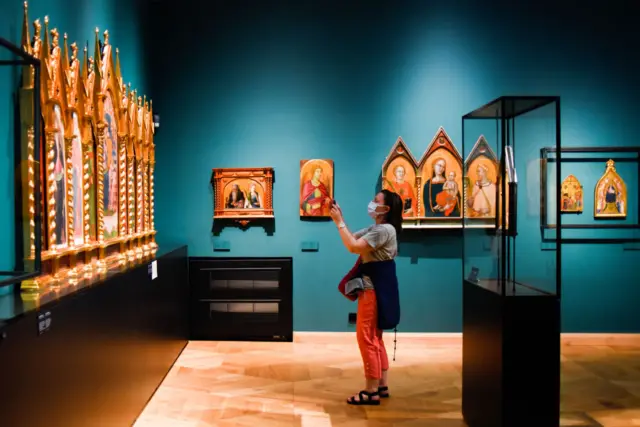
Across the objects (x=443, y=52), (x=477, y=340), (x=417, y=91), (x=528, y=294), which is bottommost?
(x=477, y=340)

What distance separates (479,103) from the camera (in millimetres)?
7105

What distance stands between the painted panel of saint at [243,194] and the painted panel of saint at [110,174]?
213cm

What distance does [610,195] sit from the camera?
7.07 meters

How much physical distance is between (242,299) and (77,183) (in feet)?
10.6

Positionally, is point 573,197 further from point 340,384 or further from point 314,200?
point 340,384

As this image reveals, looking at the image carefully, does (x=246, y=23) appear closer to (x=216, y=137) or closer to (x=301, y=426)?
(x=216, y=137)

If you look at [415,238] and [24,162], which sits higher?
[24,162]

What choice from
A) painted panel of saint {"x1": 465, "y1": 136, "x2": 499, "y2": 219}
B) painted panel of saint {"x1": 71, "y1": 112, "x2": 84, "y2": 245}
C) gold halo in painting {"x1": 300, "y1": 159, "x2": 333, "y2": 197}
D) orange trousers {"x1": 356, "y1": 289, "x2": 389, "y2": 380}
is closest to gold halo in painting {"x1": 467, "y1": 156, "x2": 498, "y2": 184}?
painted panel of saint {"x1": 465, "y1": 136, "x2": 499, "y2": 219}

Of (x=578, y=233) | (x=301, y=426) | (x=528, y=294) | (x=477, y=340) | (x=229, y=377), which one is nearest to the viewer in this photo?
(x=528, y=294)

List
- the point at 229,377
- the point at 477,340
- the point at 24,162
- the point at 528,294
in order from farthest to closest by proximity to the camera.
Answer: the point at 229,377, the point at 477,340, the point at 528,294, the point at 24,162

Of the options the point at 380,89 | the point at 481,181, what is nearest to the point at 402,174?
the point at 380,89

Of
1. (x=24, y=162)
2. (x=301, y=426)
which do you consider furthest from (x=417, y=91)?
(x=24, y=162)

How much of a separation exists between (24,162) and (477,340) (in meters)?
3.12

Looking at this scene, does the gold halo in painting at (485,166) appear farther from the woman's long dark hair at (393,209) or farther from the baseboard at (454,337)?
the baseboard at (454,337)
